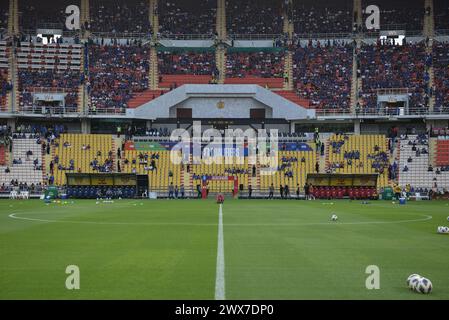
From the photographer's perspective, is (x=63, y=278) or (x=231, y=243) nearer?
(x=63, y=278)

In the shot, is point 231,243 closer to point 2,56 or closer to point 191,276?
point 191,276

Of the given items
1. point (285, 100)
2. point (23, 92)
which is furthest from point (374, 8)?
point (23, 92)

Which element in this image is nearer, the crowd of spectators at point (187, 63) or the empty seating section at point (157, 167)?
the empty seating section at point (157, 167)

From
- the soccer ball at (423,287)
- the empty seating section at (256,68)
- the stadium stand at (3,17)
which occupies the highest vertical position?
the stadium stand at (3,17)

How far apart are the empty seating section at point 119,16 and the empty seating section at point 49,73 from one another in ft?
22.6

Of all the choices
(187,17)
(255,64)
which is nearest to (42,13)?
(187,17)

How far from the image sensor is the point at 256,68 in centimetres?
8669

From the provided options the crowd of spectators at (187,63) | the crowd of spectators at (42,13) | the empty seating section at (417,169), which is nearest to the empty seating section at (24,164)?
the crowd of spectators at (187,63)

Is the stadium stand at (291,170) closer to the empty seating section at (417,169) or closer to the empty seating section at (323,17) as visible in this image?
the empty seating section at (417,169)

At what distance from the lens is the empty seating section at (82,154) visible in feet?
236

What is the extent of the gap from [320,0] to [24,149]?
48205mm

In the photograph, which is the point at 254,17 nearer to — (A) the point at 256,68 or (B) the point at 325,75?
(A) the point at 256,68

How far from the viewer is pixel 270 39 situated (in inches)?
3543

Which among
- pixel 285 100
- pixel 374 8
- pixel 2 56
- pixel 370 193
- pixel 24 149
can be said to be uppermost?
pixel 374 8
